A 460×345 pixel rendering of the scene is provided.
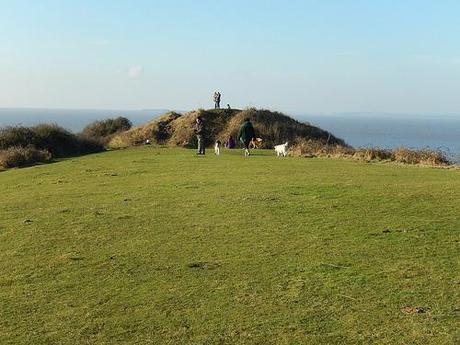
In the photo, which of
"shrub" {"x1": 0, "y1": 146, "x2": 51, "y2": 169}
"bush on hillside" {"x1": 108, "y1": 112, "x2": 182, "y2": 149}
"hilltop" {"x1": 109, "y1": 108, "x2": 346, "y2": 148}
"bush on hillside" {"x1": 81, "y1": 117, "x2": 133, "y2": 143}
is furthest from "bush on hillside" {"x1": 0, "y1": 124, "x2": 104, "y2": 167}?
"bush on hillside" {"x1": 81, "y1": 117, "x2": 133, "y2": 143}

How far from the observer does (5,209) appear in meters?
13.7

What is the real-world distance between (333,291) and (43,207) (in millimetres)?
8924

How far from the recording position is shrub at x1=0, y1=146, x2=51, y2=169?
102 ft

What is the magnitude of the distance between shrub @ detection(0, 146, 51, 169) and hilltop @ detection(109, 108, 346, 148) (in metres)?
11.8

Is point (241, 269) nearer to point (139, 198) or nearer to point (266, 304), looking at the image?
point (266, 304)

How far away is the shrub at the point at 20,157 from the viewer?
31044mm

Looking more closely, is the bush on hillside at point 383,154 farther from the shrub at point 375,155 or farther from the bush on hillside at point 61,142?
the bush on hillside at point 61,142

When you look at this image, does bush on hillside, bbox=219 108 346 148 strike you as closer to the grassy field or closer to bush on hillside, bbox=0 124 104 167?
bush on hillside, bbox=0 124 104 167

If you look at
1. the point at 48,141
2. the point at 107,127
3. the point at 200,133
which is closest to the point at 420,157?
the point at 200,133

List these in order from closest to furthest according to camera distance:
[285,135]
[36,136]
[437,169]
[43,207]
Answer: [43,207] < [437,169] < [36,136] < [285,135]

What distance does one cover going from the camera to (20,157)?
106 ft

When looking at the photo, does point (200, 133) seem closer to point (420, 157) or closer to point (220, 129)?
point (420, 157)

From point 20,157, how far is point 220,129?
1919 cm

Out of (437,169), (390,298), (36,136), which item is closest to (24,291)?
(390,298)
